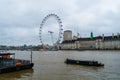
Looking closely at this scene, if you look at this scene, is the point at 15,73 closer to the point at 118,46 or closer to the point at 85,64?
the point at 85,64

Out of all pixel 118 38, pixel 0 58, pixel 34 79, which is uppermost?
pixel 118 38

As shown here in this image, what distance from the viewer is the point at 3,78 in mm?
36094

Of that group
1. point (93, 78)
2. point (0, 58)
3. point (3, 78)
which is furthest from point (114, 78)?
point (0, 58)

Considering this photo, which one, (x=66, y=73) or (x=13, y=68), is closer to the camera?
(x=66, y=73)

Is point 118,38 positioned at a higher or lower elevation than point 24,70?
higher

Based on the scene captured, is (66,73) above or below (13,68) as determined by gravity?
below

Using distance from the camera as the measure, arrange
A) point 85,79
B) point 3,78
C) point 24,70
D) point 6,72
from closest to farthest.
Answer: point 85,79 < point 3,78 < point 6,72 < point 24,70

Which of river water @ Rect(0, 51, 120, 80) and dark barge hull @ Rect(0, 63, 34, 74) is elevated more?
dark barge hull @ Rect(0, 63, 34, 74)

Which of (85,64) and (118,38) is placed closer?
(85,64)

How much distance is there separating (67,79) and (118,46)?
553ft

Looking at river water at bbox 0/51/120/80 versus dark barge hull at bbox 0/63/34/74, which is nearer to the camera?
river water at bbox 0/51/120/80

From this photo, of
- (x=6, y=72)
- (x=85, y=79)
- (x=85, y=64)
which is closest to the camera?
(x=85, y=79)

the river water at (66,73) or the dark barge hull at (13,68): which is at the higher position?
the dark barge hull at (13,68)

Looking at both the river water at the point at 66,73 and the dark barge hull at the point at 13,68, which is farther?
the dark barge hull at the point at 13,68
